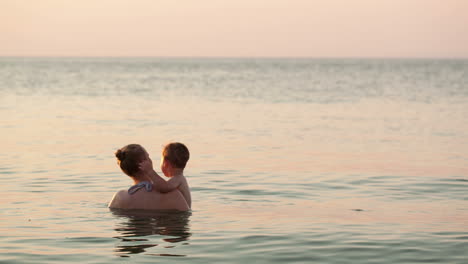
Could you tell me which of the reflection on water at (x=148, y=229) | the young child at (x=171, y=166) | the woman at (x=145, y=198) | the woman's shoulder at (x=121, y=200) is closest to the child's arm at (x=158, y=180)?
the young child at (x=171, y=166)

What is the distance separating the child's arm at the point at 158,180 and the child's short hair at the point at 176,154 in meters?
0.22

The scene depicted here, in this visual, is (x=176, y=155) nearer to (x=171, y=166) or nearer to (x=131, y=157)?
(x=171, y=166)

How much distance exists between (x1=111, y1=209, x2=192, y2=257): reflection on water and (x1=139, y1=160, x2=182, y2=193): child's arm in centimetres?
37

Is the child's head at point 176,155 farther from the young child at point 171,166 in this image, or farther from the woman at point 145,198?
the woman at point 145,198

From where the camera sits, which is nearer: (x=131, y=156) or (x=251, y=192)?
(x=131, y=156)

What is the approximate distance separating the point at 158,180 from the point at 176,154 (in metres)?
0.40

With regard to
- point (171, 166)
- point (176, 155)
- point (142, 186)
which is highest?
point (176, 155)

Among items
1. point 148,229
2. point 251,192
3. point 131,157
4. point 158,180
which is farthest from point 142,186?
point 251,192

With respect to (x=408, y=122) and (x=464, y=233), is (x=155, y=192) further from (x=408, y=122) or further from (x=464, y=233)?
(x=408, y=122)

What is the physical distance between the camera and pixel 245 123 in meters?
24.9

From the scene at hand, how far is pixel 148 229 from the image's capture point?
9.10 m

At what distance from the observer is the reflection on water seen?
8.26 metres

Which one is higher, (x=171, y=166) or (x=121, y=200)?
(x=171, y=166)

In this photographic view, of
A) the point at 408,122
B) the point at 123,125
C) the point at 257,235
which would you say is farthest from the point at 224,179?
the point at 408,122
